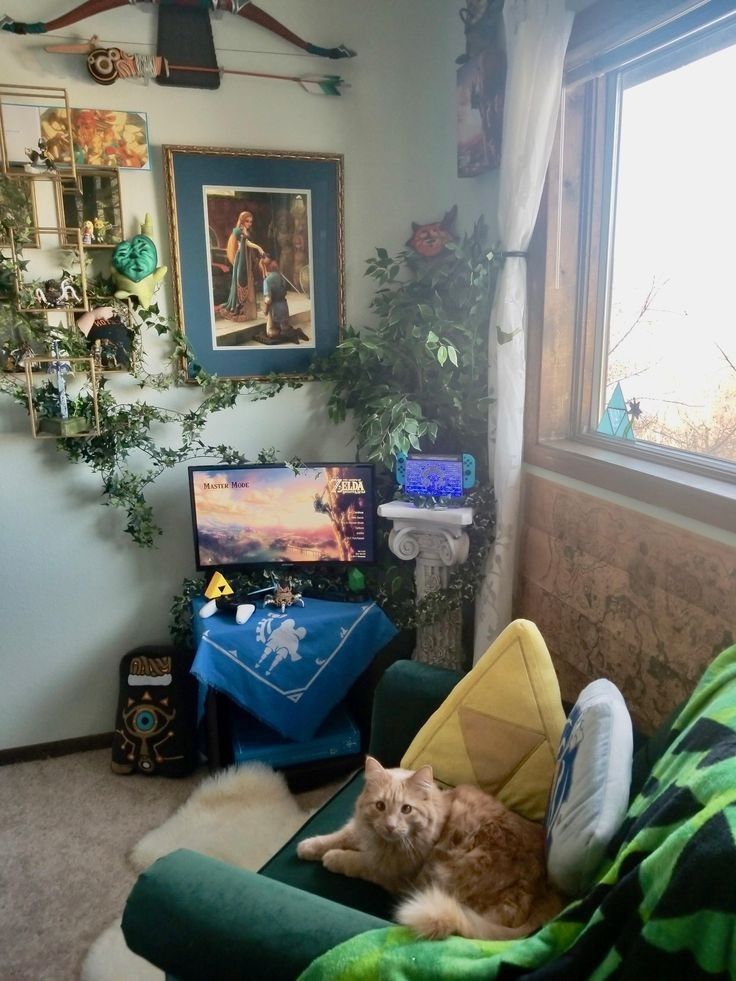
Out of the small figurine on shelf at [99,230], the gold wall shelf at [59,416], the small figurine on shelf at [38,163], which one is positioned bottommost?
the gold wall shelf at [59,416]

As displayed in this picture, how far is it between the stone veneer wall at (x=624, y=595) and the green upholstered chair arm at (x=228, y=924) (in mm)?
963

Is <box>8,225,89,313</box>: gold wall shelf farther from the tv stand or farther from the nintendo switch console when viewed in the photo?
the tv stand

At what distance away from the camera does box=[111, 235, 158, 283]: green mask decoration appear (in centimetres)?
227

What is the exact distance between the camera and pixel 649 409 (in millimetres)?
1946

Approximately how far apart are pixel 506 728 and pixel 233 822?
1126mm

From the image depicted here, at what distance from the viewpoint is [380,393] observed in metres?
2.42

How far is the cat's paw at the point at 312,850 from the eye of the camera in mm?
1453

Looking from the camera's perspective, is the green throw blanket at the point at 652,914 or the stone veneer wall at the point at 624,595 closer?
the green throw blanket at the point at 652,914

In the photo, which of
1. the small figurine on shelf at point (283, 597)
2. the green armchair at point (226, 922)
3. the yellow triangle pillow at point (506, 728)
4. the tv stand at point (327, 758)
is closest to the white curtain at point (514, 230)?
the tv stand at point (327, 758)

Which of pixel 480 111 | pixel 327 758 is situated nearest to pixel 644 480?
pixel 480 111

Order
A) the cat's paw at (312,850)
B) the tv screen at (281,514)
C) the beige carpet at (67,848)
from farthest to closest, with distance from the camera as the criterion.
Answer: the tv screen at (281,514) → the beige carpet at (67,848) → the cat's paw at (312,850)

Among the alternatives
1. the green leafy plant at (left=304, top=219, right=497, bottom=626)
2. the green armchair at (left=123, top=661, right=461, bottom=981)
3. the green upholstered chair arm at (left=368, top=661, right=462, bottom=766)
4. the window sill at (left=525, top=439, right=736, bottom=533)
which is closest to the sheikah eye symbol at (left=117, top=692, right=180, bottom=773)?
the green leafy plant at (left=304, top=219, right=497, bottom=626)

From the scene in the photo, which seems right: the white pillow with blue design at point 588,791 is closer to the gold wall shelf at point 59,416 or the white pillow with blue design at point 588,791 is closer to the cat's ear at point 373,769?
the cat's ear at point 373,769

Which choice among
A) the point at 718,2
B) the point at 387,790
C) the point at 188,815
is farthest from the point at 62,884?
the point at 718,2
